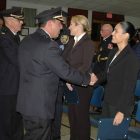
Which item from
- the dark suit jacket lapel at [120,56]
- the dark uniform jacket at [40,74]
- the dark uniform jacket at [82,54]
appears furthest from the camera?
the dark uniform jacket at [82,54]

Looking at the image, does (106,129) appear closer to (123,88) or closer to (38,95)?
(123,88)

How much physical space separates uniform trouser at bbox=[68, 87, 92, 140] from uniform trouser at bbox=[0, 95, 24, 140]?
0.60m

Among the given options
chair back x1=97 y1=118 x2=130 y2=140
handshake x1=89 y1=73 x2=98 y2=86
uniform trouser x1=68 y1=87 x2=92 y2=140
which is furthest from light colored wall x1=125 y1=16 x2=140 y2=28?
chair back x1=97 y1=118 x2=130 y2=140

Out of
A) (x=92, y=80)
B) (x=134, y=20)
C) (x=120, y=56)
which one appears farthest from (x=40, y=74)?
(x=134, y=20)

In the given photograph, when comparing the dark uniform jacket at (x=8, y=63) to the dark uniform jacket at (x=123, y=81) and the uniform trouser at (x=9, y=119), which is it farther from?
the dark uniform jacket at (x=123, y=81)

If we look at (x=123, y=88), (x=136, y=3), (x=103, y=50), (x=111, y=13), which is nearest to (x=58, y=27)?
(x=123, y=88)

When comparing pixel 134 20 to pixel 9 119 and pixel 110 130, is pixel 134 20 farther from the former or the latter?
pixel 110 130

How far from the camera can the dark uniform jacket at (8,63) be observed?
3.11 metres

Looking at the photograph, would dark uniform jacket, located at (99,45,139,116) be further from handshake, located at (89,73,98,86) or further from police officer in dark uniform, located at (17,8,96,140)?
police officer in dark uniform, located at (17,8,96,140)

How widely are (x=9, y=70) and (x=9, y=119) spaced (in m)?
0.56

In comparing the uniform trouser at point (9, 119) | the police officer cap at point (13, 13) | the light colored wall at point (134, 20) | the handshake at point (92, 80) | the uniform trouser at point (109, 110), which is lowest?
the uniform trouser at point (9, 119)

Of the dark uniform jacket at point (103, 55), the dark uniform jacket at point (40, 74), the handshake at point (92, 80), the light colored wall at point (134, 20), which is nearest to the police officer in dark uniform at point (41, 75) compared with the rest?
the dark uniform jacket at point (40, 74)

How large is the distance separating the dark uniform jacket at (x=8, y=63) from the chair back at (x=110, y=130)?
3.62ft

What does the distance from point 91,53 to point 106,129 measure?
0.93 m
